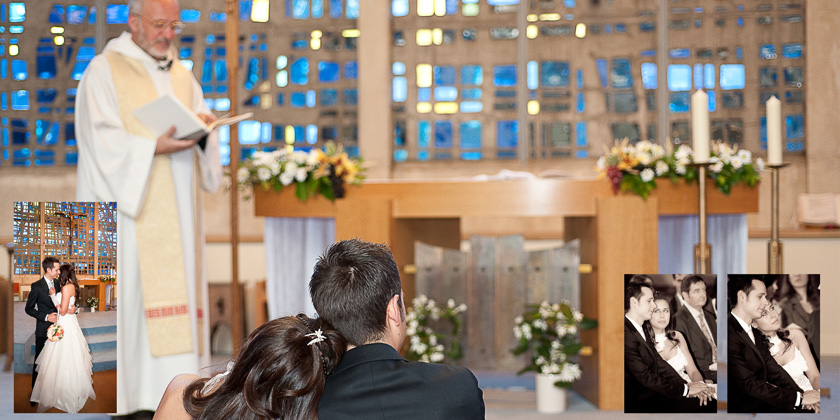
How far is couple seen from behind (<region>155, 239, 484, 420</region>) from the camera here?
1.34 metres

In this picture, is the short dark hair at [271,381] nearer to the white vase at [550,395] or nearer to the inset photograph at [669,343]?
the inset photograph at [669,343]

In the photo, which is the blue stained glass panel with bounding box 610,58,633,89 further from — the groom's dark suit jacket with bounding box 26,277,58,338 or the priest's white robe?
the groom's dark suit jacket with bounding box 26,277,58,338

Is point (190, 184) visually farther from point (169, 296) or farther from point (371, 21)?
point (371, 21)

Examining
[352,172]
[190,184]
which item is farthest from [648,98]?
[190,184]

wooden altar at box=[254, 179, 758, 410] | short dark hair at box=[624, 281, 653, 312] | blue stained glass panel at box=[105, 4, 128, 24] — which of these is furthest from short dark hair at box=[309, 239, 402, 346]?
blue stained glass panel at box=[105, 4, 128, 24]

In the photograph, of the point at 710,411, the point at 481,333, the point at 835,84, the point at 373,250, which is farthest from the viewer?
the point at 835,84

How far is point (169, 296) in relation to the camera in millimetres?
4195

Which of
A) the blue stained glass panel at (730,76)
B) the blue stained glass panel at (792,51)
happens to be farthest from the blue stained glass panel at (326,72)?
the blue stained glass panel at (792,51)

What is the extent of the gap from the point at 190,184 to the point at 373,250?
9.59 ft

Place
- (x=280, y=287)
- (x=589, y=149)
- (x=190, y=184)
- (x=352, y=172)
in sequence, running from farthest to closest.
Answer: (x=589, y=149) → (x=280, y=287) → (x=352, y=172) → (x=190, y=184)

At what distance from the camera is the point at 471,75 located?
8.69 metres

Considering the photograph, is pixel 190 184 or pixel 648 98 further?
pixel 648 98

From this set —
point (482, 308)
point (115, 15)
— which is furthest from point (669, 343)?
point (115, 15)

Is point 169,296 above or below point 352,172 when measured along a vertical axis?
below
